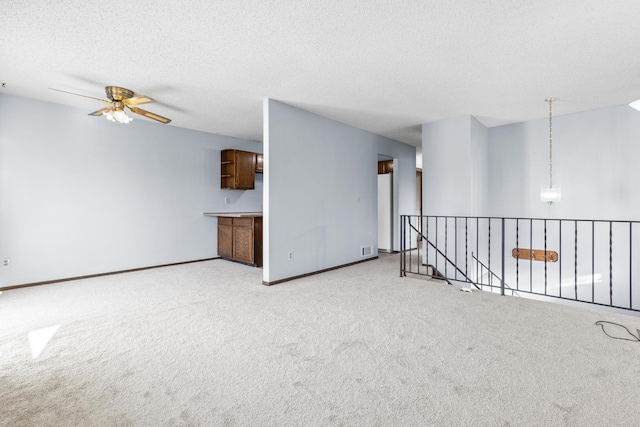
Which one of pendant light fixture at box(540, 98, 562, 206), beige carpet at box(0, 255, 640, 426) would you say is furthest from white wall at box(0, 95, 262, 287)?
pendant light fixture at box(540, 98, 562, 206)

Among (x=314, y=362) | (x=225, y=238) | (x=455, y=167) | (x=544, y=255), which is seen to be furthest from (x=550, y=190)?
(x=225, y=238)

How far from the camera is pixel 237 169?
247 inches

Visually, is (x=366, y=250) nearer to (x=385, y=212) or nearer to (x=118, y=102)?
(x=385, y=212)

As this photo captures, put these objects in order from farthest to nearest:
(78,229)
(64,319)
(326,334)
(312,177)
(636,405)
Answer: (312,177) → (78,229) → (64,319) → (326,334) → (636,405)

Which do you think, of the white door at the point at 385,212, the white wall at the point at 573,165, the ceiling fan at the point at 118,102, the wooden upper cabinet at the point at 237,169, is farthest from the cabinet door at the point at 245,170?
the white wall at the point at 573,165

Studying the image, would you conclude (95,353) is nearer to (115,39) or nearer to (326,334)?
(326,334)

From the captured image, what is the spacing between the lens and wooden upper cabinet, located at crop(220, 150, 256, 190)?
6.29 m

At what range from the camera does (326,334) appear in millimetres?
2625

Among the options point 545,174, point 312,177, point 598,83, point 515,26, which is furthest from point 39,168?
point 545,174

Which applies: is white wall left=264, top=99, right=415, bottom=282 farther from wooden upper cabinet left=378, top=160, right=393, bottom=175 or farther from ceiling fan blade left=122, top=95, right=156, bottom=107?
ceiling fan blade left=122, top=95, right=156, bottom=107

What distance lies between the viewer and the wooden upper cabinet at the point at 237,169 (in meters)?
6.29

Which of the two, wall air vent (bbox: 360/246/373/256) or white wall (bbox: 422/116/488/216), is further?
wall air vent (bbox: 360/246/373/256)

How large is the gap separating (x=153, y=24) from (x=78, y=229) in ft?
11.9

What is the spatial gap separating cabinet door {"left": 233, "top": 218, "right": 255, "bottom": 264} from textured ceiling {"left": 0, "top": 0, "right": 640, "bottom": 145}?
6.83 ft
